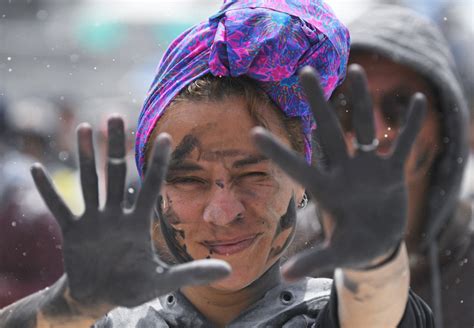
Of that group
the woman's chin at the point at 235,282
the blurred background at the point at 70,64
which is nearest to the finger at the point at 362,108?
the woman's chin at the point at 235,282

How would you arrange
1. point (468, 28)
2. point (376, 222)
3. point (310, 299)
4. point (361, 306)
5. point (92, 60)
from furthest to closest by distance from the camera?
point (92, 60), point (468, 28), point (310, 299), point (361, 306), point (376, 222)

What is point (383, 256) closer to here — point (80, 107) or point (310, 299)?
point (310, 299)

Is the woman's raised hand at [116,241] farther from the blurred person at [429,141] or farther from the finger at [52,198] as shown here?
the blurred person at [429,141]

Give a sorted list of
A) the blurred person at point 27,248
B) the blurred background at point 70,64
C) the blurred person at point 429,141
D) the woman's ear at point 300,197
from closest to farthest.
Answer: the woman's ear at point 300,197
the blurred person at point 429,141
the blurred person at point 27,248
the blurred background at point 70,64

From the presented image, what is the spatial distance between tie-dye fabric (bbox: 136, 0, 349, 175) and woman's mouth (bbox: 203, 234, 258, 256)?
32 cm

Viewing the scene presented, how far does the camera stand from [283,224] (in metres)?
2.34

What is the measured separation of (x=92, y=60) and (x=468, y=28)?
6.43 meters

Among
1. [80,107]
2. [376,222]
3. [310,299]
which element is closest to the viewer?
[376,222]

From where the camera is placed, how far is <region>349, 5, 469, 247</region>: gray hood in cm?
349

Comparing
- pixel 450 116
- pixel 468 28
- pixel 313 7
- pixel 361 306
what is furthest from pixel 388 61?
pixel 468 28

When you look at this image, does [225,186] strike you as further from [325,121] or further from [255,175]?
[325,121]

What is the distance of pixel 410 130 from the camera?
183cm

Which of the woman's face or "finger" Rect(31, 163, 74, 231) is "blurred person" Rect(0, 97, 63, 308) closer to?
the woman's face

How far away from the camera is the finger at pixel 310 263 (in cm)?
178
